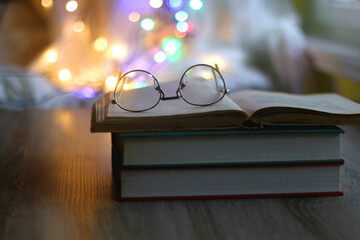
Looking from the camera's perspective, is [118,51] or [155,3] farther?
[118,51]

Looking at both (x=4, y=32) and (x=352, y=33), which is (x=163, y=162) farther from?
(x=4, y=32)

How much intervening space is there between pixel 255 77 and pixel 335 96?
0.89 meters

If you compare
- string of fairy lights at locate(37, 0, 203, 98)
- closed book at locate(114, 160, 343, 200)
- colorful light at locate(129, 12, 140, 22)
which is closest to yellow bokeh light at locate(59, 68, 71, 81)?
string of fairy lights at locate(37, 0, 203, 98)

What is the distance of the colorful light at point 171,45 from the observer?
1.69 m

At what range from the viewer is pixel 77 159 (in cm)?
93

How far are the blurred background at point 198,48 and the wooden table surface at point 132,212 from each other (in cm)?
73

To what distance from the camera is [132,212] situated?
69 cm

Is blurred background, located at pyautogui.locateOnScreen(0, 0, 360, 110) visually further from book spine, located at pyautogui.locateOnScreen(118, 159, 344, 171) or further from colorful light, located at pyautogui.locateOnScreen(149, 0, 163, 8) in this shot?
book spine, located at pyautogui.locateOnScreen(118, 159, 344, 171)

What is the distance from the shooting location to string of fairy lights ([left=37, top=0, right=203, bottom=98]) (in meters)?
1.66

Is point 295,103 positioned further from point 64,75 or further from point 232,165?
point 64,75

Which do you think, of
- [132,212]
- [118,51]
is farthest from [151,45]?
[132,212]

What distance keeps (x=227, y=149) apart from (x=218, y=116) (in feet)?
0.15

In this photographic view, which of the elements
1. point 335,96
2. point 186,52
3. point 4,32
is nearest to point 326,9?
point 186,52

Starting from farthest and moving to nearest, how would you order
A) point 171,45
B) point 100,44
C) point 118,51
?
1. point 100,44
2. point 118,51
3. point 171,45
